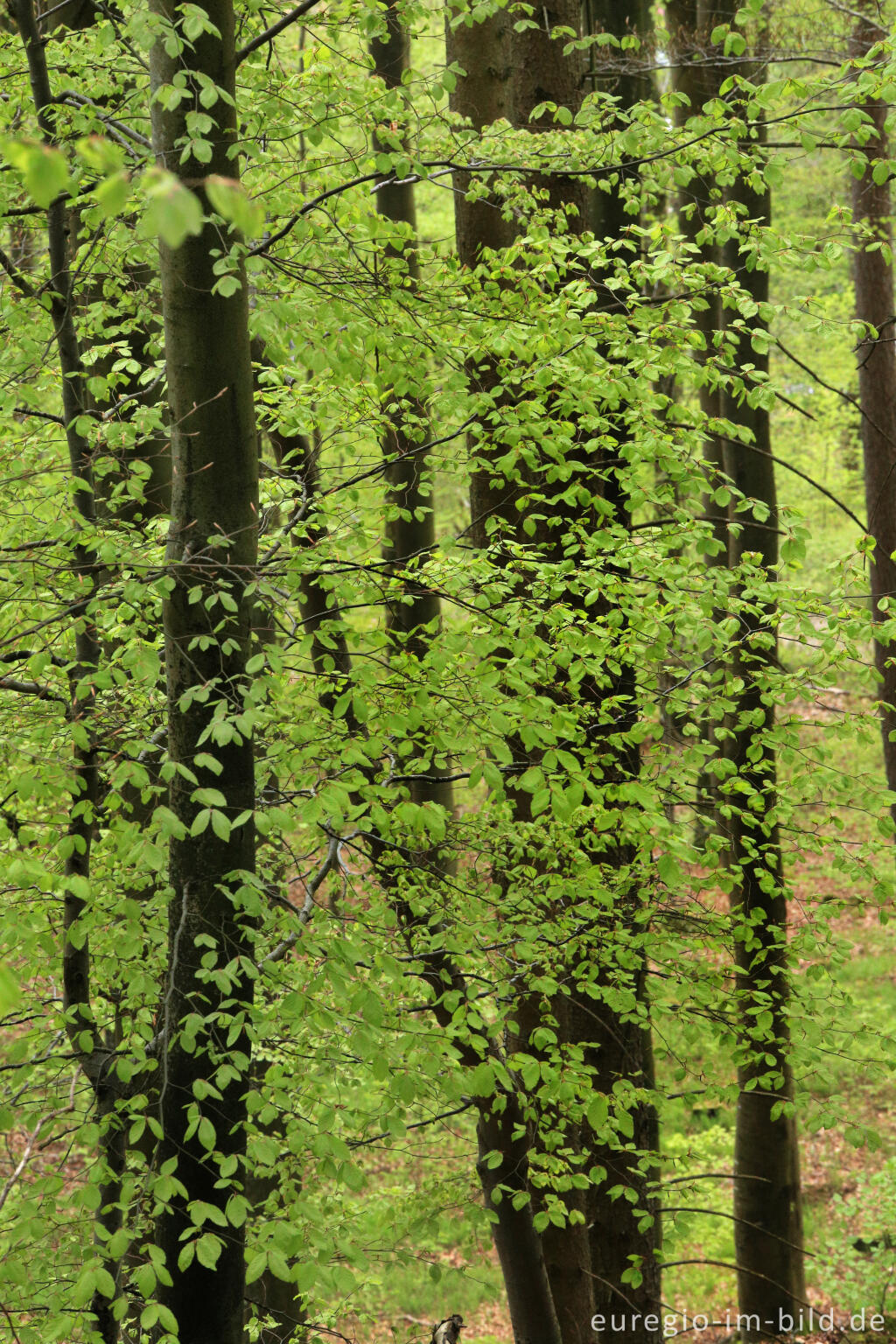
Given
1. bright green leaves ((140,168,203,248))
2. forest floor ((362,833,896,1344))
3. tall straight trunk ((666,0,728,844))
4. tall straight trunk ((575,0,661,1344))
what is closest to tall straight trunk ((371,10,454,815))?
tall straight trunk ((575,0,661,1344))

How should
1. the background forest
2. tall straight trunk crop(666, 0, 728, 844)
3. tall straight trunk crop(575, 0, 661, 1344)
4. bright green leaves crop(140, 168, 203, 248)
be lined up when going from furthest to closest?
1. tall straight trunk crop(666, 0, 728, 844)
2. tall straight trunk crop(575, 0, 661, 1344)
3. the background forest
4. bright green leaves crop(140, 168, 203, 248)

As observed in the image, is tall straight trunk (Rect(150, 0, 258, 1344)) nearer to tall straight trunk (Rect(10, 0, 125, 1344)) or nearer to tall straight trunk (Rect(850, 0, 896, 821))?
tall straight trunk (Rect(10, 0, 125, 1344))

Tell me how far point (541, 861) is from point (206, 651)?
289 cm

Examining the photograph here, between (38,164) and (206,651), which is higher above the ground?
(206,651)

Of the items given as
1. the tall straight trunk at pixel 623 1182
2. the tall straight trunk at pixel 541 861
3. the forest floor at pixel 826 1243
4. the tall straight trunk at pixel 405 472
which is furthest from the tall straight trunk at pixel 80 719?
the forest floor at pixel 826 1243

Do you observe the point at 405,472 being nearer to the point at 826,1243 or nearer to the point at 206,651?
the point at 206,651

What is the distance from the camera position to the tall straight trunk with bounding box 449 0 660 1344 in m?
6.52

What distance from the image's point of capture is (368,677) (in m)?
4.58

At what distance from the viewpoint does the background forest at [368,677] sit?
3.88m

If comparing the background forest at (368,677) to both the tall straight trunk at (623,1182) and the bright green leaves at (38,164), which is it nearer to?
the tall straight trunk at (623,1182)

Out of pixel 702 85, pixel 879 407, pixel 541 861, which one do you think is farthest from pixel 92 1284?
pixel 702 85

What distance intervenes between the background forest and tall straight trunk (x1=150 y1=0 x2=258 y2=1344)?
0.06ft

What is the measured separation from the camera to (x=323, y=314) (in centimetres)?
494

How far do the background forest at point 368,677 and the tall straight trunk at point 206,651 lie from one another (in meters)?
0.02
